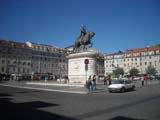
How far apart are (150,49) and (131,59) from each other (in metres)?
12.7

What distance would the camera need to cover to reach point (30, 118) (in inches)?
316

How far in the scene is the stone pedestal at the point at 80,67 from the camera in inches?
1299

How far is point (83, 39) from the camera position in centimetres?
3628

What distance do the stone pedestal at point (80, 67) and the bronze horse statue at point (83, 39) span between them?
2540 mm

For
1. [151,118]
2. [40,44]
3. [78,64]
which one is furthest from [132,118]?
[40,44]

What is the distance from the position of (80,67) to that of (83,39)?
19.0ft

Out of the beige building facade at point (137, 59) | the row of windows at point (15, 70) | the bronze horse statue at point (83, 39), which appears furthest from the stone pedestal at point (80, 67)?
the beige building facade at point (137, 59)

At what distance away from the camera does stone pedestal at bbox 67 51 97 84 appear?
32997 mm

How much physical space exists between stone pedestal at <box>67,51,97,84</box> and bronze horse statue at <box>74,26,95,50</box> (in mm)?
2540

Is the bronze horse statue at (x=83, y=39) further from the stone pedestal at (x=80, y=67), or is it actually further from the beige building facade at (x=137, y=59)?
the beige building facade at (x=137, y=59)

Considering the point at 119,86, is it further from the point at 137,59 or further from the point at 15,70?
the point at 137,59

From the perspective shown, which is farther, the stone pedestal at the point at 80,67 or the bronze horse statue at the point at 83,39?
the bronze horse statue at the point at 83,39

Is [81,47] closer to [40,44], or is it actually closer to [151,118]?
[151,118]

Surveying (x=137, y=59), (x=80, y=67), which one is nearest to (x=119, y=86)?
(x=80, y=67)
